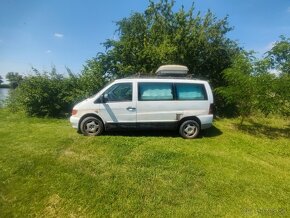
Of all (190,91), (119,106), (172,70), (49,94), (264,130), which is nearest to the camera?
(119,106)

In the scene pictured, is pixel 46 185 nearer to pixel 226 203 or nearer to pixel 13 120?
pixel 226 203

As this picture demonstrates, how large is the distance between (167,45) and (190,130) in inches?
237

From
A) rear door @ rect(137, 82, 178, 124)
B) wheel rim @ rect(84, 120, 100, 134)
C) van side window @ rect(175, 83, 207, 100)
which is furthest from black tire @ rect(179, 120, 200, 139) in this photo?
wheel rim @ rect(84, 120, 100, 134)

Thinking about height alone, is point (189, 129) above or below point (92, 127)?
below

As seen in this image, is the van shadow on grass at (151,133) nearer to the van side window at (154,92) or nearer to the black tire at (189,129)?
the black tire at (189,129)

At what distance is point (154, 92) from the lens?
862 centimetres

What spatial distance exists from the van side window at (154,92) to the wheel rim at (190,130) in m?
1.16

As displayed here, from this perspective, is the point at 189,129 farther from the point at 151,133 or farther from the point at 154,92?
the point at 154,92

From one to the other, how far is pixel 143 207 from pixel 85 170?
74.9 inches

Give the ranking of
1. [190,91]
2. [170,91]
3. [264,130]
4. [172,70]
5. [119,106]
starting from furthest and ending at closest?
[264,130], [172,70], [190,91], [170,91], [119,106]

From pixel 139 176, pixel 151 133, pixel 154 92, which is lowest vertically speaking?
pixel 139 176

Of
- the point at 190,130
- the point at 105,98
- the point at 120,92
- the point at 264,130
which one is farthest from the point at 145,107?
the point at 264,130

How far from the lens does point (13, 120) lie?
11898 mm

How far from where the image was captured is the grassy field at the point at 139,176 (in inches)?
197
